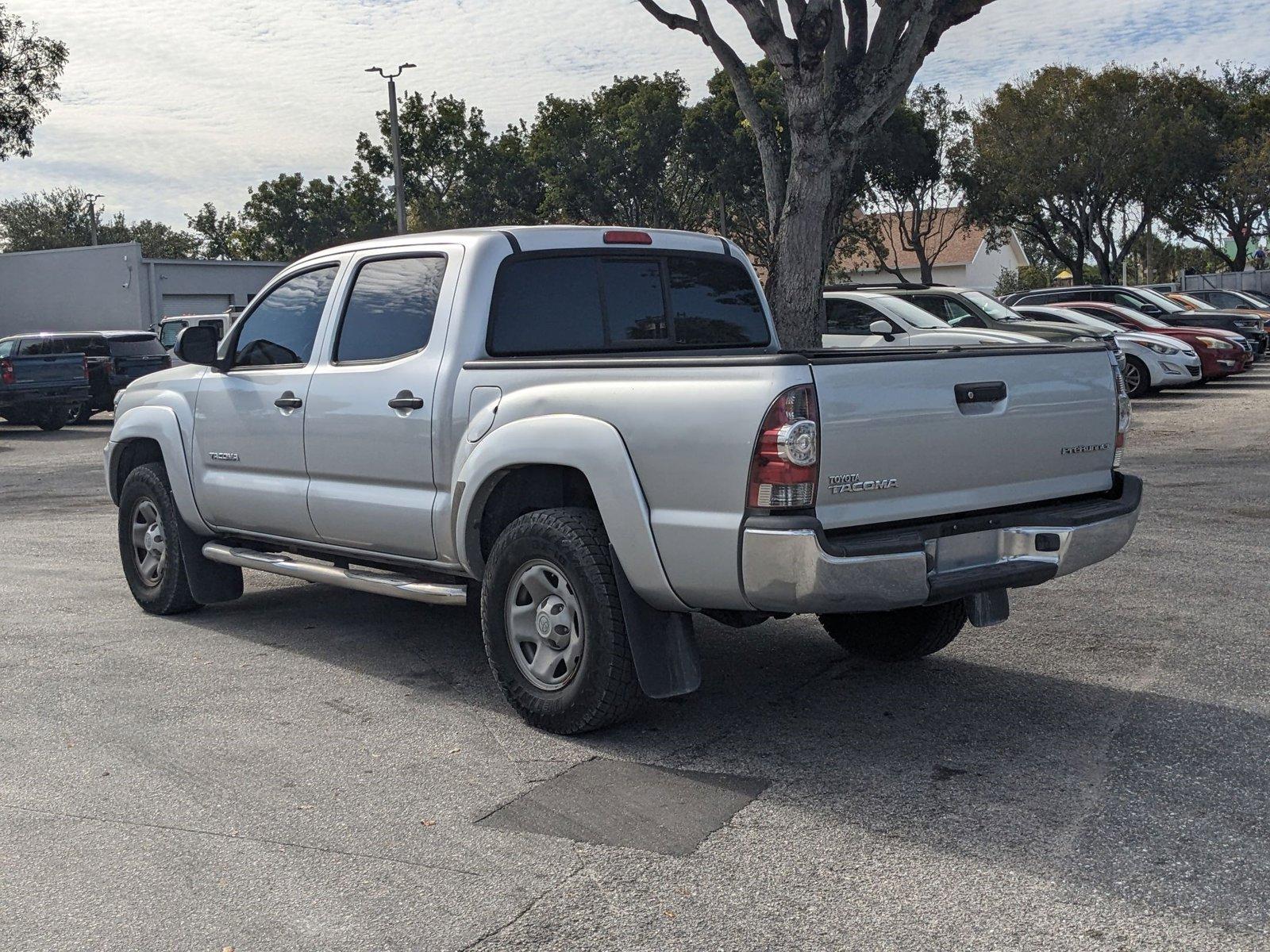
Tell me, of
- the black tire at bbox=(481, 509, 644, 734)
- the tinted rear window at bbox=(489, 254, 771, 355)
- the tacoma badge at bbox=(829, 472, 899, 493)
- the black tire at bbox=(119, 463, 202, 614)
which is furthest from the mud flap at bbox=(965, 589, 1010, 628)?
the black tire at bbox=(119, 463, 202, 614)

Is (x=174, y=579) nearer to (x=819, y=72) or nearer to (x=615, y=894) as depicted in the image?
(x=615, y=894)

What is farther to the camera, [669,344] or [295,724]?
[669,344]

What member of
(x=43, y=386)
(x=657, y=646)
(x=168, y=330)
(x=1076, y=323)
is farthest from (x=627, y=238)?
(x=168, y=330)

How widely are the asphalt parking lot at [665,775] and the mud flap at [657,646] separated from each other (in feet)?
0.89

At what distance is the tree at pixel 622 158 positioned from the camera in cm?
4391

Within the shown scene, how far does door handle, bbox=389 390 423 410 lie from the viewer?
19.1ft

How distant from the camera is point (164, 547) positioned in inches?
299

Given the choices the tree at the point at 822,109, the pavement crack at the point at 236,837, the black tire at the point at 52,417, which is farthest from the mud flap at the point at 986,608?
the black tire at the point at 52,417

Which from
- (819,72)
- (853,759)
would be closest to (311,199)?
(819,72)

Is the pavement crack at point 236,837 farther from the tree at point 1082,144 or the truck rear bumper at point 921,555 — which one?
the tree at point 1082,144

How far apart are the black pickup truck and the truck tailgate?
21823mm

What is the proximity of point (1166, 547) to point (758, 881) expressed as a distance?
237 inches

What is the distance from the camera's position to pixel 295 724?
5504 mm

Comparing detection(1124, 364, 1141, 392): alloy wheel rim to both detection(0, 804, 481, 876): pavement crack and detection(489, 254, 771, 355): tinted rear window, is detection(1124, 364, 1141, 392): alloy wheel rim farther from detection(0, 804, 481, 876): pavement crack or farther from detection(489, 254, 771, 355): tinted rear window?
detection(0, 804, 481, 876): pavement crack
